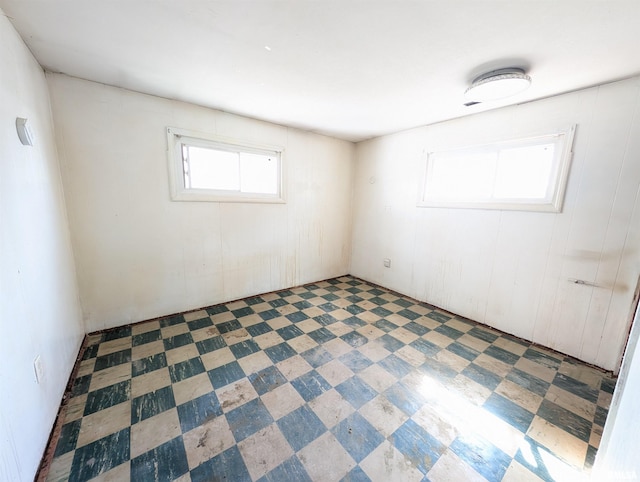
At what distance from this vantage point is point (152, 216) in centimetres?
242

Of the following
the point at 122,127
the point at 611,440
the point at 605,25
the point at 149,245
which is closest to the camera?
the point at 611,440

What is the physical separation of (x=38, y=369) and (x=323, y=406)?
1.63m

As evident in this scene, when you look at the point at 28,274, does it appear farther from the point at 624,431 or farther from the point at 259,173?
the point at 624,431

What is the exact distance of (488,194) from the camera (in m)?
2.56

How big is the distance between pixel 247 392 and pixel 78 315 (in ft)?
5.80

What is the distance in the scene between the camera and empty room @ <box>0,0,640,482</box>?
122 cm

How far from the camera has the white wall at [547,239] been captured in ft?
6.06

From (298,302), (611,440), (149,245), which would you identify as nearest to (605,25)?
(611,440)

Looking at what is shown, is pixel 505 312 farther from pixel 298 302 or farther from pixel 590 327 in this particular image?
pixel 298 302

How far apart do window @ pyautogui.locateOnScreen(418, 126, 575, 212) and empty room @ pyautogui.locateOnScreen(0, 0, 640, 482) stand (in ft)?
0.08

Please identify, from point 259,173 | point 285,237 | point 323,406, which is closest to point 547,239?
point 323,406

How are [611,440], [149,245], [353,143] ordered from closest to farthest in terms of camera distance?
1. [611,440]
2. [149,245]
3. [353,143]

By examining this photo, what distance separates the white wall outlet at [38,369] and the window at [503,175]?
3631mm

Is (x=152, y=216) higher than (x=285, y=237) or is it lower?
higher
